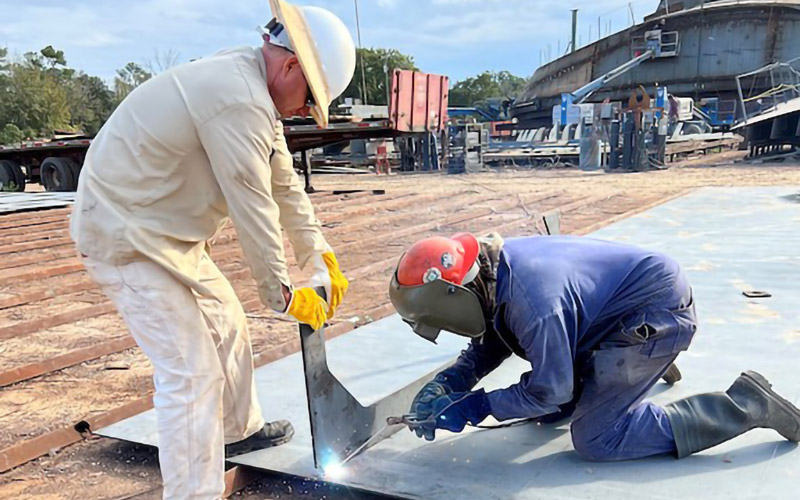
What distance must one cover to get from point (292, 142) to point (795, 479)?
9982 millimetres

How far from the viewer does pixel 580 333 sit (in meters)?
2.17

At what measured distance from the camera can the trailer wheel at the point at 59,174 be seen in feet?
44.4

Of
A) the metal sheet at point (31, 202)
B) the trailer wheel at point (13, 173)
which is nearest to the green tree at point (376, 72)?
the trailer wheel at point (13, 173)

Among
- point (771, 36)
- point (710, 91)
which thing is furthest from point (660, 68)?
point (771, 36)

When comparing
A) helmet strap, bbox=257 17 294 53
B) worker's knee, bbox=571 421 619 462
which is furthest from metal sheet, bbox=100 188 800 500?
helmet strap, bbox=257 17 294 53

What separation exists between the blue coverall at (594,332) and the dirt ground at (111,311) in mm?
770

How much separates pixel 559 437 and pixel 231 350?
125 centimetres

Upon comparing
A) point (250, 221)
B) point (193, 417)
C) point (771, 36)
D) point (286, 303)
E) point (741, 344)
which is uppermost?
point (771, 36)

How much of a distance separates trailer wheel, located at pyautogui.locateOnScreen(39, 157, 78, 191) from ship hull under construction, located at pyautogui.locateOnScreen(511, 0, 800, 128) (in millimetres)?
27169

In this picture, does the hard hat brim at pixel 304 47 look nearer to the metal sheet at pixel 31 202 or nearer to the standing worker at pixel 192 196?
the standing worker at pixel 192 196

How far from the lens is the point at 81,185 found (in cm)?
202

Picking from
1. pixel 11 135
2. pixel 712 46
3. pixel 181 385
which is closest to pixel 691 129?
pixel 712 46

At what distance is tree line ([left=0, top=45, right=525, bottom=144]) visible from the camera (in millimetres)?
40531

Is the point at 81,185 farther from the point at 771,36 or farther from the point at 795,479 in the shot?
the point at 771,36
